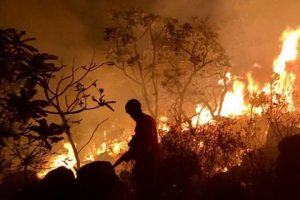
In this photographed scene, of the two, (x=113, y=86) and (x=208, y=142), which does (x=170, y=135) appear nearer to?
(x=208, y=142)

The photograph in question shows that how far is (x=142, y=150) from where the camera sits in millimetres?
7215

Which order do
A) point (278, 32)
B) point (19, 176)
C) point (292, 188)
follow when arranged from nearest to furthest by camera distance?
point (292, 188) < point (19, 176) < point (278, 32)

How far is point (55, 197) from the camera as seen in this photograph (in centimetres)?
750

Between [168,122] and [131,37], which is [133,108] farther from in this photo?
[131,37]

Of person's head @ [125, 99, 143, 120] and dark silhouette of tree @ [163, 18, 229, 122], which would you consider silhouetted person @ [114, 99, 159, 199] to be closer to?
person's head @ [125, 99, 143, 120]

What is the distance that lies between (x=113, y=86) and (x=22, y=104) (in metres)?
34.3

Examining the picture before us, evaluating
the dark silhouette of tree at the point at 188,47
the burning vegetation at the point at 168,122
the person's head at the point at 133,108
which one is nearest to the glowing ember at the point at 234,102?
the burning vegetation at the point at 168,122

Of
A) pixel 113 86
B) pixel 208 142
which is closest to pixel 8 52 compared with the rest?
pixel 208 142

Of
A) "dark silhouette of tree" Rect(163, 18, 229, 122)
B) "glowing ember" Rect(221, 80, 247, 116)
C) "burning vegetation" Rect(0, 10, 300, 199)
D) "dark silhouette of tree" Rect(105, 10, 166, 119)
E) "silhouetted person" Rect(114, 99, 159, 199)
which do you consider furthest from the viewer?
"glowing ember" Rect(221, 80, 247, 116)

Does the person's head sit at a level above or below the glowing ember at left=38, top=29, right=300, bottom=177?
below

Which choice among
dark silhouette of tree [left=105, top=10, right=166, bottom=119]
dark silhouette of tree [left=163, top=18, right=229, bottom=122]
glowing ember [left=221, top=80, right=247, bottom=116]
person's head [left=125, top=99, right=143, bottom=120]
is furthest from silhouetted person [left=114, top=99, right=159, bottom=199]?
glowing ember [left=221, top=80, right=247, bottom=116]

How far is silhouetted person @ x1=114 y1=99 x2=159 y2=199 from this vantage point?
23.4 feet

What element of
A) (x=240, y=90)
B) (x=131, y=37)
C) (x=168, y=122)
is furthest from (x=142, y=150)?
(x=240, y=90)

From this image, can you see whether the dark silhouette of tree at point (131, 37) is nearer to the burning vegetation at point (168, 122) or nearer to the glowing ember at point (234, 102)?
the burning vegetation at point (168, 122)
